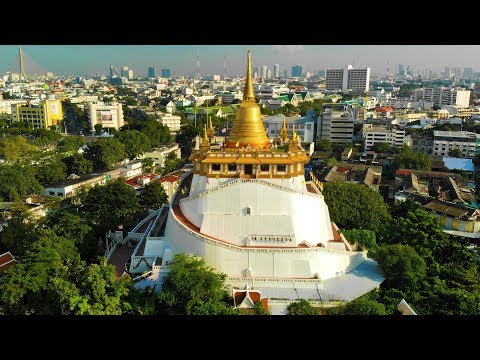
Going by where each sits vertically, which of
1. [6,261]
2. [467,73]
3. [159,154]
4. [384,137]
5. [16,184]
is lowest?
[6,261]

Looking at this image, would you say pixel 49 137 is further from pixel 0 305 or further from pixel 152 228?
pixel 0 305

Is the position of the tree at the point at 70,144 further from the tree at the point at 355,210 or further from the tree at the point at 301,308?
the tree at the point at 301,308

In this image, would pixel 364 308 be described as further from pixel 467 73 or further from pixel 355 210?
pixel 467 73

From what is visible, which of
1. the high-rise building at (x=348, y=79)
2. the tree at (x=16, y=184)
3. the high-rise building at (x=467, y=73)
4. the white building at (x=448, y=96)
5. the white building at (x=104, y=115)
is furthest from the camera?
the high-rise building at (x=467, y=73)

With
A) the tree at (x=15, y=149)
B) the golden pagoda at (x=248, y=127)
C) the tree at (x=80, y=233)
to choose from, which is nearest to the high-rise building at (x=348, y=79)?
the tree at (x=15, y=149)

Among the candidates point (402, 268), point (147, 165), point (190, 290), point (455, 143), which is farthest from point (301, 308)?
point (455, 143)

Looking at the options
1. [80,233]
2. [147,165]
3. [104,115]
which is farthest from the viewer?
[104,115]
